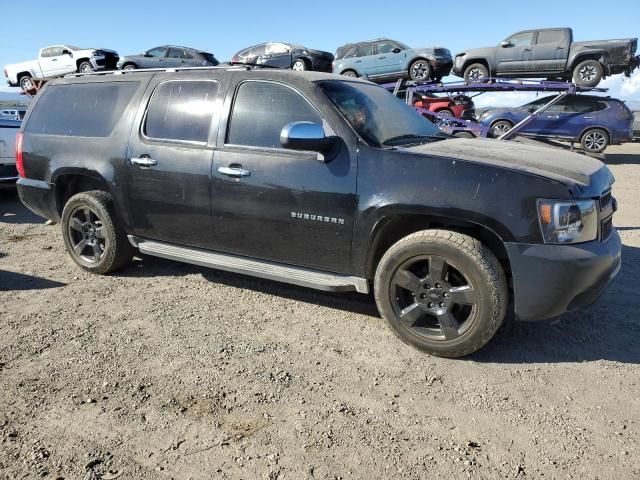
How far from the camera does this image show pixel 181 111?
4055 millimetres

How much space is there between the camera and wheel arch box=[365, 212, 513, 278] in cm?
310

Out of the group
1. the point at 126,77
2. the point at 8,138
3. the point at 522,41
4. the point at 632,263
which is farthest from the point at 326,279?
the point at 522,41

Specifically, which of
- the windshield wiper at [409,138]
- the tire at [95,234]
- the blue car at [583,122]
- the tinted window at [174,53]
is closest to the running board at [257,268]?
the tire at [95,234]

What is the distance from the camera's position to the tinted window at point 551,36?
13.2 meters

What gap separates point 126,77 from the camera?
14.8ft

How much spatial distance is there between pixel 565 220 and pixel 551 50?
12.4 m

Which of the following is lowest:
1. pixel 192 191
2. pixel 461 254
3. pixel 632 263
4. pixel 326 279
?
pixel 632 263

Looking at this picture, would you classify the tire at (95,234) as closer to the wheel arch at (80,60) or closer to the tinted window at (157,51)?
the tinted window at (157,51)

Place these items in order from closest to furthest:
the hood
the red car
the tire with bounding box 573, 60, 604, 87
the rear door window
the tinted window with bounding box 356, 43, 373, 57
A: the hood
the tire with bounding box 573, 60, 604, 87
the rear door window
the red car
the tinted window with bounding box 356, 43, 373, 57

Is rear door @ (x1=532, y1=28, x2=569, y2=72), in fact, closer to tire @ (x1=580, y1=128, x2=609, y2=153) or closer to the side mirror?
tire @ (x1=580, y1=128, x2=609, y2=153)

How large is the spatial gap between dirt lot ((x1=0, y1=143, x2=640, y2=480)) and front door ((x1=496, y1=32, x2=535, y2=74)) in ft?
36.1

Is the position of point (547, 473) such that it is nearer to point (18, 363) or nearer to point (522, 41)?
point (18, 363)

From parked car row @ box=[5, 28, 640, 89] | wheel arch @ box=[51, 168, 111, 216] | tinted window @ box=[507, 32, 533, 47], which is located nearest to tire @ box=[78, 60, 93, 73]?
parked car row @ box=[5, 28, 640, 89]

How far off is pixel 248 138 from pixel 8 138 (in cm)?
586
